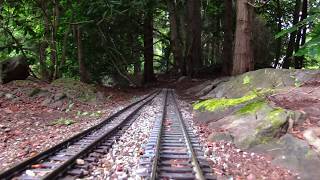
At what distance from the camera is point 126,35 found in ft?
88.3

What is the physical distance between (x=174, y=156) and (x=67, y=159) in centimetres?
188

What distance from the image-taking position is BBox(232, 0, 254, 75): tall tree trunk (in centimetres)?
1554

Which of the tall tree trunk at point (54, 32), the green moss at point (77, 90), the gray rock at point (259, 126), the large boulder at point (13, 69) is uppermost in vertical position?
the tall tree trunk at point (54, 32)

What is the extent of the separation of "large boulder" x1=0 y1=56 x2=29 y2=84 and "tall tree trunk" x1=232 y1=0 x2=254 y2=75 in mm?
8973

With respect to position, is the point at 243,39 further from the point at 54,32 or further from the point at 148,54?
the point at 148,54

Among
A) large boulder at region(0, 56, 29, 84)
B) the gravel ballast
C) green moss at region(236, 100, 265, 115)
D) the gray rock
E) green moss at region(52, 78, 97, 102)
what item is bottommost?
the gravel ballast

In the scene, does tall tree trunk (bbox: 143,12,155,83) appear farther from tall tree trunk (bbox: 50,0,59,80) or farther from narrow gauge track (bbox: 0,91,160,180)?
narrow gauge track (bbox: 0,91,160,180)

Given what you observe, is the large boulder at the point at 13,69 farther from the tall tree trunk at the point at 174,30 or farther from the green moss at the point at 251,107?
the tall tree trunk at the point at 174,30

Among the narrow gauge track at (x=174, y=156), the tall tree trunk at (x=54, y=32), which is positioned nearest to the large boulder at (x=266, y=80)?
the narrow gauge track at (x=174, y=156)

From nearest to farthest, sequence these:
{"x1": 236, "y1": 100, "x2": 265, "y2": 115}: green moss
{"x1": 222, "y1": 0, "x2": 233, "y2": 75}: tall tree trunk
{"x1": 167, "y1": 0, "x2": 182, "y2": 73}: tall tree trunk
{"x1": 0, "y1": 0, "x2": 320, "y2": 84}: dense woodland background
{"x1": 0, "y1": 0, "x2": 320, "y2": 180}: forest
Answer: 1. {"x1": 0, "y1": 0, "x2": 320, "y2": 180}: forest
2. {"x1": 236, "y1": 100, "x2": 265, "y2": 115}: green moss
3. {"x1": 0, "y1": 0, "x2": 320, "y2": 84}: dense woodland background
4. {"x1": 222, "y1": 0, "x2": 233, "y2": 75}: tall tree trunk
5. {"x1": 167, "y1": 0, "x2": 182, "y2": 73}: tall tree trunk

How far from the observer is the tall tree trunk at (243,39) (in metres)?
15.5

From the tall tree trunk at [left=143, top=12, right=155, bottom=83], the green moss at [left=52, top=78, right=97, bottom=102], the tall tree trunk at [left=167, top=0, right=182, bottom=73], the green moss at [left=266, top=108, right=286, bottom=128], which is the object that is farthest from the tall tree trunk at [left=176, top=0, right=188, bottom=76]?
the green moss at [left=266, top=108, right=286, bottom=128]

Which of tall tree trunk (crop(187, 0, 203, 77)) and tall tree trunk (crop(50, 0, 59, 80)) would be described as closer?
tall tree trunk (crop(50, 0, 59, 80))

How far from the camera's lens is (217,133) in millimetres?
9055
